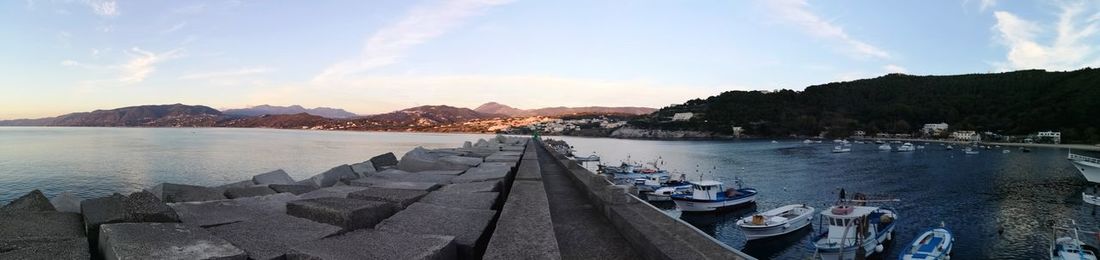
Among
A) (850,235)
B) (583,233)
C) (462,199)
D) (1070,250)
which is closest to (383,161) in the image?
(462,199)

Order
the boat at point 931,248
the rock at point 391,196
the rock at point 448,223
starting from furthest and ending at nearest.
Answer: the boat at point 931,248, the rock at point 391,196, the rock at point 448,223

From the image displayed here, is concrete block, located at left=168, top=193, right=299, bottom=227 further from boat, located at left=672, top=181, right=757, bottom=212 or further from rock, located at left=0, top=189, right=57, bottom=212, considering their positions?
boat, located at left=672, top=181, right=757, bottom=212

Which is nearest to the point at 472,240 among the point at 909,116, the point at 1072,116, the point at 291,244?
the point at 291,244

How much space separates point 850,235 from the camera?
73.0 feet

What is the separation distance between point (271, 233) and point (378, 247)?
4.09 ft

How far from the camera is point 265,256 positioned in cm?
317

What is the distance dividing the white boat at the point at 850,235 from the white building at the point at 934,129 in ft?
507

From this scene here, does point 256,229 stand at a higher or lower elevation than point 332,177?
higher

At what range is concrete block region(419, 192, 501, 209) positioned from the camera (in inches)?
222

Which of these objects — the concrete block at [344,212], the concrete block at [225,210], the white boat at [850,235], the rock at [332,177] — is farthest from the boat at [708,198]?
Result: the concrete block at [344,212]

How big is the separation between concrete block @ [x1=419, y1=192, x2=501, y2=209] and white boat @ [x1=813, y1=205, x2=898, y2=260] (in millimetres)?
19029

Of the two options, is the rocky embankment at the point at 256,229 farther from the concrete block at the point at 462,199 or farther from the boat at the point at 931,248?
the boat at the point at 931,248

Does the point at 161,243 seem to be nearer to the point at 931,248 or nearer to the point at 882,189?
the point at 931,248

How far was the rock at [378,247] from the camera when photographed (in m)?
3.01
